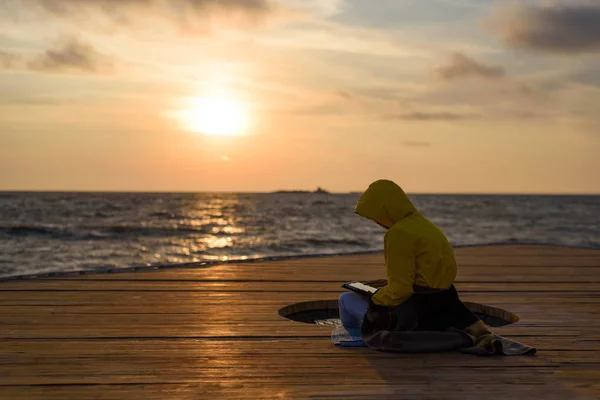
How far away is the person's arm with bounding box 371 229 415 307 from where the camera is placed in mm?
3857

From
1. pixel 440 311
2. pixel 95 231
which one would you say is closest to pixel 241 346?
pixel 440 311

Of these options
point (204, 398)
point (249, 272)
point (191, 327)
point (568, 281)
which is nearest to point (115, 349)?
point (191, 327)

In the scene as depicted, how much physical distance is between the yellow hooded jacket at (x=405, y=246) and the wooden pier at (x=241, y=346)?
1.51 ft

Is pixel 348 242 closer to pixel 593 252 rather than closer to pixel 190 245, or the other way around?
pixel 190 245

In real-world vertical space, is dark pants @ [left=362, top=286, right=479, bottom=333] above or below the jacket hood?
below

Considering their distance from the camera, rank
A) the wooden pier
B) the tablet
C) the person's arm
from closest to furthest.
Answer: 1. the wooden pier
2. the person's arm
3. the tablet

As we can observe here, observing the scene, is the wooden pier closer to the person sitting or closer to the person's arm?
the person sitting

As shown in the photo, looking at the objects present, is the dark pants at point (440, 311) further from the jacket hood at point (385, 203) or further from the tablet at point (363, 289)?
the jacket hood at point (385, 203)

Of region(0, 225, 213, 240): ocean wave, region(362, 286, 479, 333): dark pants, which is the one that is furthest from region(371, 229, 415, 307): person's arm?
region(0, 225, 213, 240): ocean wave

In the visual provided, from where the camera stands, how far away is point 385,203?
3955 mm

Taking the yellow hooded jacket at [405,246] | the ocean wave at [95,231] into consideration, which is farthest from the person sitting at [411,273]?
the ocean wave at [95,231]

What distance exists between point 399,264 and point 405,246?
125mm

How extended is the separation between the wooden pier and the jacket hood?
0.90m

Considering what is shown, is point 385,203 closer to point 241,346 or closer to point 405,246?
point 405,246
